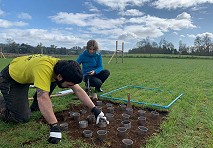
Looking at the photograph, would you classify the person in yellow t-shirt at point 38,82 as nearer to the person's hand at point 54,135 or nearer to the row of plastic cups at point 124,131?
the person's hand at point 54,135

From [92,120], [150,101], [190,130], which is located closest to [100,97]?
[150,101]

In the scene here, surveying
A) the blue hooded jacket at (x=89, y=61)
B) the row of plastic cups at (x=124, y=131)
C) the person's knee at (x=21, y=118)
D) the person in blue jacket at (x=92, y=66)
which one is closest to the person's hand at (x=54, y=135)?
the row of plastic cups at (x=124, y=131)

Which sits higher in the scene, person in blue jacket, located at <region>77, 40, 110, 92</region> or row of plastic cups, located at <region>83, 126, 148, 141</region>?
person in blue jacket, located at <region>77, 40, 110, 92</region>

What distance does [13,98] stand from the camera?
3252 mm

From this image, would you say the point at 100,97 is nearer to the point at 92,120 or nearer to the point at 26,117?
the point at 92,120

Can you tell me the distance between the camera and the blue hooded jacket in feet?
18.3

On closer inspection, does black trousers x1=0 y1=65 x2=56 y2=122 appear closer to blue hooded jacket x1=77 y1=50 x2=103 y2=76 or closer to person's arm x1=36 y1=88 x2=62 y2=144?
person's arm x1=36 y1=88 x2=62 y2=144

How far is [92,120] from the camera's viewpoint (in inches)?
133

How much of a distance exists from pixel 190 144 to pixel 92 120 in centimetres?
150

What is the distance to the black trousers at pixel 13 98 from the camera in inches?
127

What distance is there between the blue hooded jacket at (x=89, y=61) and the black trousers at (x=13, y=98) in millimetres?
2428

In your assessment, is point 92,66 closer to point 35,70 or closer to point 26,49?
point 35,70

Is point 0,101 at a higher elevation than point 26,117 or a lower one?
higher

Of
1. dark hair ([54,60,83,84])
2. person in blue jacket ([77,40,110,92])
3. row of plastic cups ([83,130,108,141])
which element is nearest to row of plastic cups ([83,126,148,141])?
row of plastic cups ([83,130,108,141])
